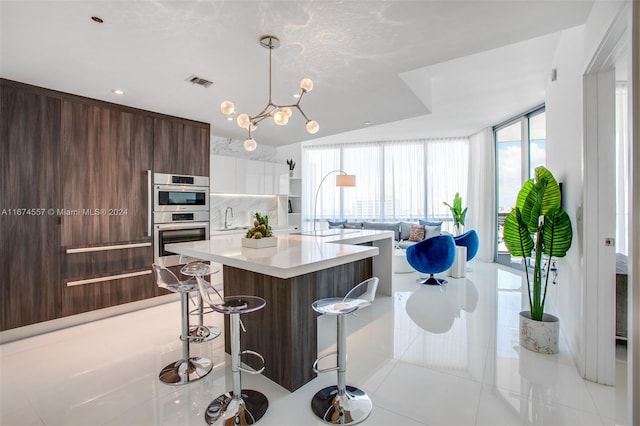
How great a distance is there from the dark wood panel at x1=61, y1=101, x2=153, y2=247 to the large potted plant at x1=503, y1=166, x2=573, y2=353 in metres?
4.14

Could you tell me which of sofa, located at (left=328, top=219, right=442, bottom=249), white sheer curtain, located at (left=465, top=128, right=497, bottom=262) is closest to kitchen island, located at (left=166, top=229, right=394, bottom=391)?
sofa, located at (left=328, top=219, right=442, bottom=249)

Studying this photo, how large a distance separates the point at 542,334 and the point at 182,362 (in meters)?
2.99

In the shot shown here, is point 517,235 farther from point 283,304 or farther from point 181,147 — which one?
point 181,147

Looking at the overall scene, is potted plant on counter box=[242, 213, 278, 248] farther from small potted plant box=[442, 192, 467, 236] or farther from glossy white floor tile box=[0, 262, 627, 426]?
small potted plant box=[442, 192, 467, 236]

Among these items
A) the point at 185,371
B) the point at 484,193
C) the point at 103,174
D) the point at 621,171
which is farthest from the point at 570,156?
the point at 103,174

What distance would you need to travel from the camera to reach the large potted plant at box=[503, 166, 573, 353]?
2496 millimetres

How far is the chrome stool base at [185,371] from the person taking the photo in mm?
2283

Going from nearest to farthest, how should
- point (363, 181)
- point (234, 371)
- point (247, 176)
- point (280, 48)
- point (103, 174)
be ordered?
1. point (234, 371)
2. point (280, 48)
3. point (103, 174)
4. point (247, 176)
5. point (363, 181)

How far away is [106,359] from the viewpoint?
8.71ft

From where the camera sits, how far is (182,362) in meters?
2.43

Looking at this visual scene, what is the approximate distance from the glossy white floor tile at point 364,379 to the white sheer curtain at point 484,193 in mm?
3507

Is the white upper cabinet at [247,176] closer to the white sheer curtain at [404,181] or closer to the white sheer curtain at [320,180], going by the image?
the white sheer curtain at [320,180]

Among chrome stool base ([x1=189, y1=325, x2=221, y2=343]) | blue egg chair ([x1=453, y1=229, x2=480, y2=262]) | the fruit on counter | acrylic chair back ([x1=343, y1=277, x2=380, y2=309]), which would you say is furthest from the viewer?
blue egg chair ([x1=453, y1=229, x2=480, y2=262])

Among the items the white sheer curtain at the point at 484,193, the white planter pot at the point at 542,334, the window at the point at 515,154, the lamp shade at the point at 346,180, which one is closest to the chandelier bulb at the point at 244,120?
the white planter pot at the point at 542,334
